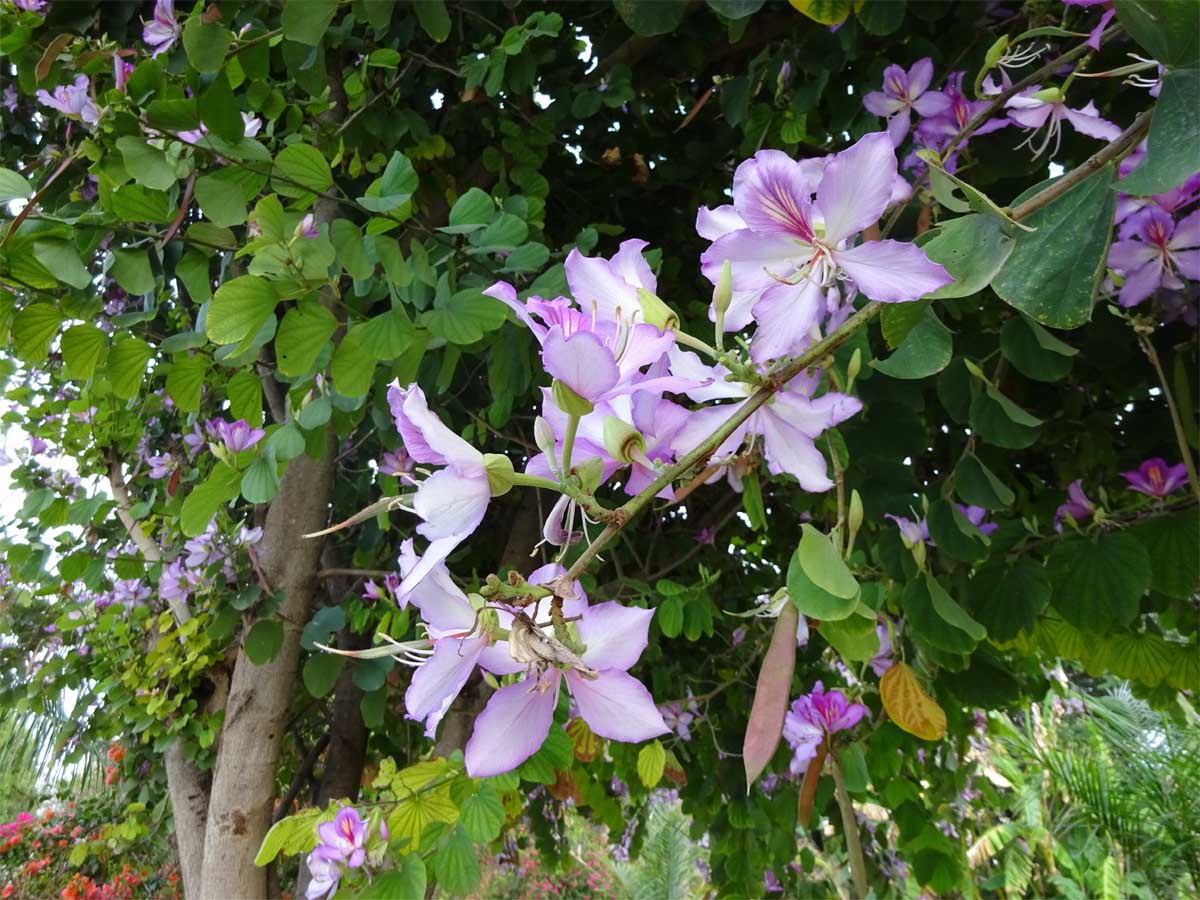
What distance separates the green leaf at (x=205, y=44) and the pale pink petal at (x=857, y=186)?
0.67 meters

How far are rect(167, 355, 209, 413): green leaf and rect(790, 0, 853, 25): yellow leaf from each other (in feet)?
2.32

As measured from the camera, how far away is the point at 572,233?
161 centimetres

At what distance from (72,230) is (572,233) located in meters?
1.01

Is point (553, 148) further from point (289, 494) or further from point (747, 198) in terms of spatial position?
point (747, 198)

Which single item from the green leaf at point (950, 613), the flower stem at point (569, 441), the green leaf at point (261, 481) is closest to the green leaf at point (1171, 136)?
the flower stem at point (569, 441)

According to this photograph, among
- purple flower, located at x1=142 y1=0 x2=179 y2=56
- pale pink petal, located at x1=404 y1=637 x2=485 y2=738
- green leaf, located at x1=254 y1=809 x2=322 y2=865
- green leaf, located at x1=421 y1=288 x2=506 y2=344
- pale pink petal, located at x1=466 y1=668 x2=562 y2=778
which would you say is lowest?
green leaf, located at x1=254 y1=809 x2=322 y2=865

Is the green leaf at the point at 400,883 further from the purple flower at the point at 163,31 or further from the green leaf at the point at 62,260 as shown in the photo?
the purple flower at the point at 163,31

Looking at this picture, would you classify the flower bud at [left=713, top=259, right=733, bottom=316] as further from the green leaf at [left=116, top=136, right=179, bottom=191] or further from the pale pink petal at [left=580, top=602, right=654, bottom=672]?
the green leaf at [left=116, top=136, right=179, bottom=191]

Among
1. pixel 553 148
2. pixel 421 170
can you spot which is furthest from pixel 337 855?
pixel 553 148

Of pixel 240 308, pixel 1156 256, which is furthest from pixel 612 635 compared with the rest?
pixel 1156 256

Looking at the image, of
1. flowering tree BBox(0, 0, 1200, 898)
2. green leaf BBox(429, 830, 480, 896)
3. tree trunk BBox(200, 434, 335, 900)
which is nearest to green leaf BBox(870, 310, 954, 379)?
flowering tree BBox(0, 0, 1200, 898)

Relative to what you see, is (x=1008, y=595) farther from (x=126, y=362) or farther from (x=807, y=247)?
(x=126, y=362)

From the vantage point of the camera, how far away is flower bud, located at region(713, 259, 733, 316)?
1.02 ft

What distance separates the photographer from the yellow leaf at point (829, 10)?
0.70m
